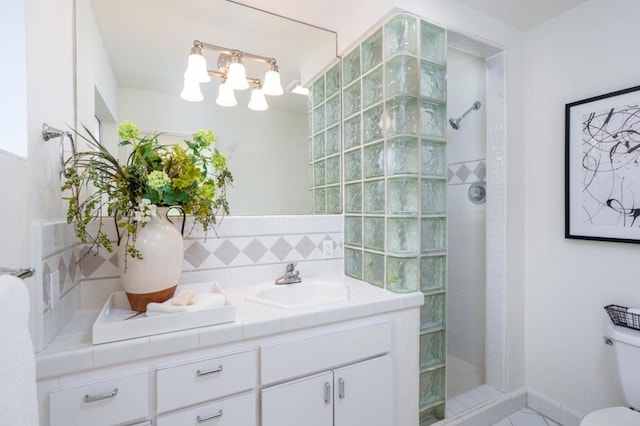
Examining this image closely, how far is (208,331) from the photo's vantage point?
3.50 feet

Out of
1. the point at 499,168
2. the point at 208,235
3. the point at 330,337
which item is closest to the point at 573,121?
the point at 499,168

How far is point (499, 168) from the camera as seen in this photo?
1.91 meters

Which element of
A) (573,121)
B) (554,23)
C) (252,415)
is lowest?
(252,415)

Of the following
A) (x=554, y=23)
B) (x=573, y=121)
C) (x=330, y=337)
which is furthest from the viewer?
(x=554, y=23)

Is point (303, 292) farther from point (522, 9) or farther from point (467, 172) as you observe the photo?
point (522, 9)

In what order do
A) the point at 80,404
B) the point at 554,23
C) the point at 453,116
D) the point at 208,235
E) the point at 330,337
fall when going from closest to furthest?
the point at 80,404, the point at 330,337, the point at 208,235, the point at 554,23, the point at 453,116

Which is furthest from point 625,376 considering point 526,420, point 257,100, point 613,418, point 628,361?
point 257,100

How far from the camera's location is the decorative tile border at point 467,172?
85.4 inches

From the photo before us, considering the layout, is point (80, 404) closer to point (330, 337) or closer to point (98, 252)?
point (98, 252)

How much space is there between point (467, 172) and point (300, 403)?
6.28ft

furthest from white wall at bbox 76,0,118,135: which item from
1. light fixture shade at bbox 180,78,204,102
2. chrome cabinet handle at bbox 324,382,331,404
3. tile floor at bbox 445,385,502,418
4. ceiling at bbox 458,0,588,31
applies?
tile floor at bbox 445,385,502,418

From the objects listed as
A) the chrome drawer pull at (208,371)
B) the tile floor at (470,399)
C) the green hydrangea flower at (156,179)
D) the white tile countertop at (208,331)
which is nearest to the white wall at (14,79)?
the green hydrangea flower at (156,179)

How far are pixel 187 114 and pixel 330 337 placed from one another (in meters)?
1.31

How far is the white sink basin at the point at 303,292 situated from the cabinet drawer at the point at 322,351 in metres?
0.24
